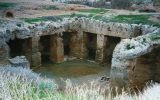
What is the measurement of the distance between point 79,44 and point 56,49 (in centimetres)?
218

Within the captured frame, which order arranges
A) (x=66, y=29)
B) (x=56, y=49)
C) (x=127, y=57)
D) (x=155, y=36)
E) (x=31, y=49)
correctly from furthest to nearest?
(x=66, y=29) < (x=56, y=49) < (x=31, y=49) < (x=155, y=36) < (x=127, y=57)

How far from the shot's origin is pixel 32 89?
515 centimetres

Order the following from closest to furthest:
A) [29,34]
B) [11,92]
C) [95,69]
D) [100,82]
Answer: [11,92], [100,82], [29,34], [95,69]

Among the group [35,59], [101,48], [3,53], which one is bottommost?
[35,59]

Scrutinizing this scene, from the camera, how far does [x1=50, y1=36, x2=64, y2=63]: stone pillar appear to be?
1410cm

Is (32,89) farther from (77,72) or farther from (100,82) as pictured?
(77,72)

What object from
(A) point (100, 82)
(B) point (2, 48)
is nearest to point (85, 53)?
(A) point (100, 82)

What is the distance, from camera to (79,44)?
15477 millimetres

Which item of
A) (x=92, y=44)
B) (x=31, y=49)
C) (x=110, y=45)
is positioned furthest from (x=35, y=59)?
(x=110, y=45)

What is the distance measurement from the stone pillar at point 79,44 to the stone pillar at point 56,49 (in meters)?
1.52

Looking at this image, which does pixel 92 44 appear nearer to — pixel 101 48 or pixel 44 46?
pixel 101 48

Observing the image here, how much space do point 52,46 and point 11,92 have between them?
31.6 feet

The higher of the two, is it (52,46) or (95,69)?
(52,46)

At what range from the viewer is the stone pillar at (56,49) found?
14097mm
